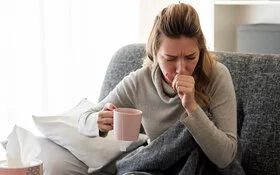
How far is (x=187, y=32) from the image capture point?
1636 millimetres

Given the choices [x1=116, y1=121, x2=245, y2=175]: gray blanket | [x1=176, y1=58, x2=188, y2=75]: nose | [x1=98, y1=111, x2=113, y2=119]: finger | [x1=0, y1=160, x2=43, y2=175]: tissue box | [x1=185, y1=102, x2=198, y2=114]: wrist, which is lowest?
[x1=116, y1=121, x2=245, y2=175]: gray blanket

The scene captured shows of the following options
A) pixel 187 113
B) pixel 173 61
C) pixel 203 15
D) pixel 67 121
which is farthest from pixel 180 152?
pixel 203 15

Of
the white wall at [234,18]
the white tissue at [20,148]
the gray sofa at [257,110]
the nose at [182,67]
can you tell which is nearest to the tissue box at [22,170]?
the white tissue at [20,148]

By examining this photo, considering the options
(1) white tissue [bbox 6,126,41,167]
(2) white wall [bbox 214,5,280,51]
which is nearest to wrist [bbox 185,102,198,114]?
(1) white tissue [bbox 6,126,41,167]

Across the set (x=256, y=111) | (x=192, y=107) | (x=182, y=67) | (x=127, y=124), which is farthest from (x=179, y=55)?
Answer: (x=256, y=111)

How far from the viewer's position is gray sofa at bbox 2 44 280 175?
179 cm

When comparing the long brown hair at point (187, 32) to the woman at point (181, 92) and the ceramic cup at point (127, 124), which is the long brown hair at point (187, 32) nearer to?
the woman at point (181, 92)

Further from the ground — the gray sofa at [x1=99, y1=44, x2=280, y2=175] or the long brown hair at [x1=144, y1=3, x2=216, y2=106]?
the long brown hair at [x1=144, y1=3, x2=216, y2=106]

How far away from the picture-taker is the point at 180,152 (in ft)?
5.49

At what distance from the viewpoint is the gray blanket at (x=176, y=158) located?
166cm

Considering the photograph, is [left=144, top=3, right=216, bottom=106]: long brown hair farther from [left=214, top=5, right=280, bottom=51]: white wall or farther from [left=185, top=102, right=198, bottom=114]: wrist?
[left=214, top=5, right=280, bottom=51]: white wall

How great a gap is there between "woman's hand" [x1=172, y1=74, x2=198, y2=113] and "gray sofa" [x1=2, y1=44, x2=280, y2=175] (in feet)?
0.91

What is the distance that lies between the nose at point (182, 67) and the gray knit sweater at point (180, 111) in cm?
12

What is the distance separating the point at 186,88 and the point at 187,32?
0.18 m
